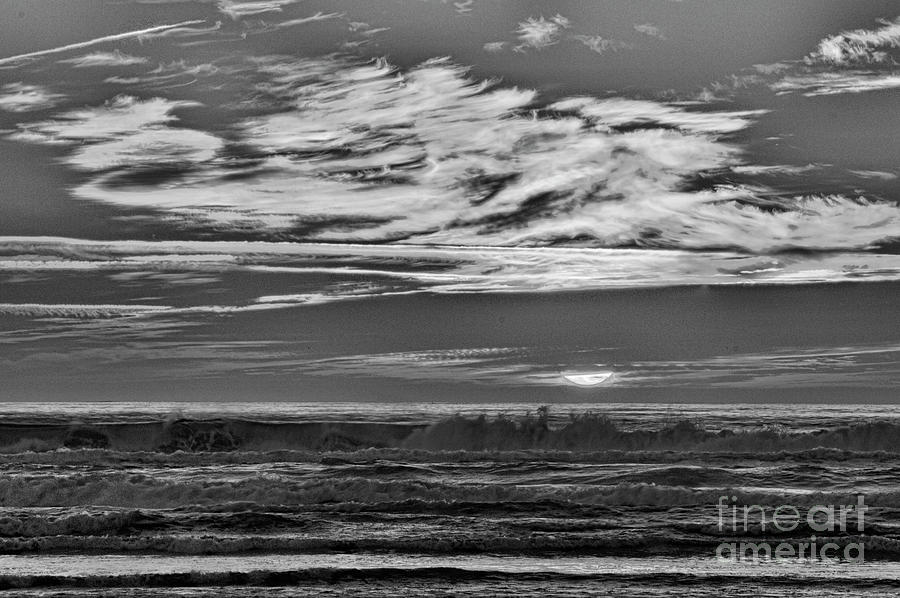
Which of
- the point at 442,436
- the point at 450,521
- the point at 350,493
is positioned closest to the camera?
the point at 450,521

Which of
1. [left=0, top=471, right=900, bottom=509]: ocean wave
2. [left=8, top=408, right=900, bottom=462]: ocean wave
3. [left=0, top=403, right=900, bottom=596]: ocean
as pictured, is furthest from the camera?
[left=8, top=408, right=900, bottom=462]: ocean wave

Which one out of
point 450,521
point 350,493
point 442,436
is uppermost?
point 450,521

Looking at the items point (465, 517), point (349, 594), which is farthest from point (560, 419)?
point (349, 594)

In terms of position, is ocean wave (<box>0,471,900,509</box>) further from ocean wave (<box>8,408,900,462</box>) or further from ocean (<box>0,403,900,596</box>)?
ocean wave (<box>8,408,900,462</box>)

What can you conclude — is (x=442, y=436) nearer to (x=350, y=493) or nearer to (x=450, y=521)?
(x=350, y=493)

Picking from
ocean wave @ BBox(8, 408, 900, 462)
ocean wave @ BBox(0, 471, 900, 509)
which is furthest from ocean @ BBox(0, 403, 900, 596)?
ocean wave @ BBox(8, 408, 900, 462)

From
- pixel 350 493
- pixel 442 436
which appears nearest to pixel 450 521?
pixel 350 493

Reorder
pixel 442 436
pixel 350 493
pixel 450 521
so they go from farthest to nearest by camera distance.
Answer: pixel 442 436, pixel 350 493, pixel 450 521

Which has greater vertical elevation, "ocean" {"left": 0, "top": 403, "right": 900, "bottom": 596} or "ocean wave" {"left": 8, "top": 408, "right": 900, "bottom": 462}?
"ocean" {"left": 0, "top": 403, "right": 900, "bottom": 596}

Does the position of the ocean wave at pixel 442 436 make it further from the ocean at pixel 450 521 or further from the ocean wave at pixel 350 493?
the ocean wave at pixel 350 493

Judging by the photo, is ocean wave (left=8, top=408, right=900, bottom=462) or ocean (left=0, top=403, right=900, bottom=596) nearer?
ocean (left=0, top=403, right=900, bottom=596)

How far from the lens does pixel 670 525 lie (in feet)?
61.0

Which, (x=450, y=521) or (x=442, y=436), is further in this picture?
(x=442, y=436)

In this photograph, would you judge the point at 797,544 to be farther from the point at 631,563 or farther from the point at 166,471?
the point at 166,471
